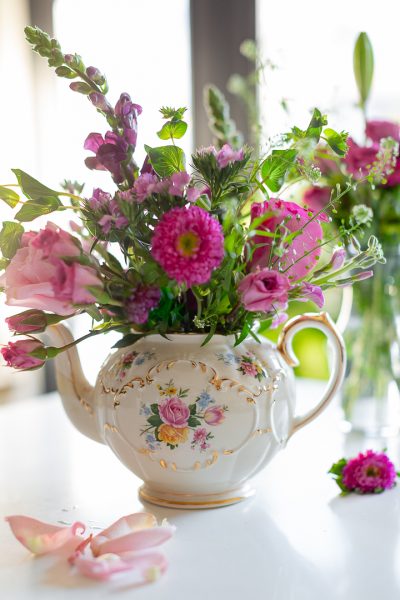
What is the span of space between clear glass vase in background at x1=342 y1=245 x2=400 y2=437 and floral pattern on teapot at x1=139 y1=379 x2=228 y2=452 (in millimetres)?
445

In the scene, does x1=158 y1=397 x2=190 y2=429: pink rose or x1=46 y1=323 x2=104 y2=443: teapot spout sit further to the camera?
x1=46 y1=323 x2=104 y2=443: teapot spout

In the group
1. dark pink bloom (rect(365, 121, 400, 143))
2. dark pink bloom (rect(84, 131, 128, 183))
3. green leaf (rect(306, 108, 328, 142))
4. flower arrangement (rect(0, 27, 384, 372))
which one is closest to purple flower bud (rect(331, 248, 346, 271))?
flower arrangement (rect(0, 27, 384, 372))

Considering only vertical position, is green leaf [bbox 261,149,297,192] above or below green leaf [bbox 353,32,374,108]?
below

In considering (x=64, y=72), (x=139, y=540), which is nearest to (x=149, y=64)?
(x=64, y=72)

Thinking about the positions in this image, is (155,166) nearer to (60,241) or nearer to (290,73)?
(60,241)

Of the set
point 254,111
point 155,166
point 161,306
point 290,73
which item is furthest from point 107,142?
point 290,73

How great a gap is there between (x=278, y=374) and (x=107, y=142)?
0.93 ft

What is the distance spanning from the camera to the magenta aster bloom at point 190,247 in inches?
23.5

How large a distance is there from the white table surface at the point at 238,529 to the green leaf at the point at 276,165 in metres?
0.33

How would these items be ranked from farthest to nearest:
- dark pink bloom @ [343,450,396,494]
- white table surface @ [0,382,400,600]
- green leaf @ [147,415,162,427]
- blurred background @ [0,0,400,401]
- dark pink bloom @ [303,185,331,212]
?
blurred background @ [0,0,400,401] < dark pink bloom @ [303,185,331,212] < dark pink bloom @ [343,450,396,494] < green leaf @ [147,415,162,427] < white table surface @ [0,382,400,600]

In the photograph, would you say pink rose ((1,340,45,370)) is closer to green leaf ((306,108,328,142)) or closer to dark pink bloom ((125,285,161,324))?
dark pink bloom ((125,285,161,324))

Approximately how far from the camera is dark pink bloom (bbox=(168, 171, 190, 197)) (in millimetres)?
646

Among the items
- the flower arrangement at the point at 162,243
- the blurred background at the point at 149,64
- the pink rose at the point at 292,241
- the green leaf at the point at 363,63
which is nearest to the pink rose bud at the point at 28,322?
the flower arrangement at the point at 162,243

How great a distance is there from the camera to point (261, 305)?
64cm
